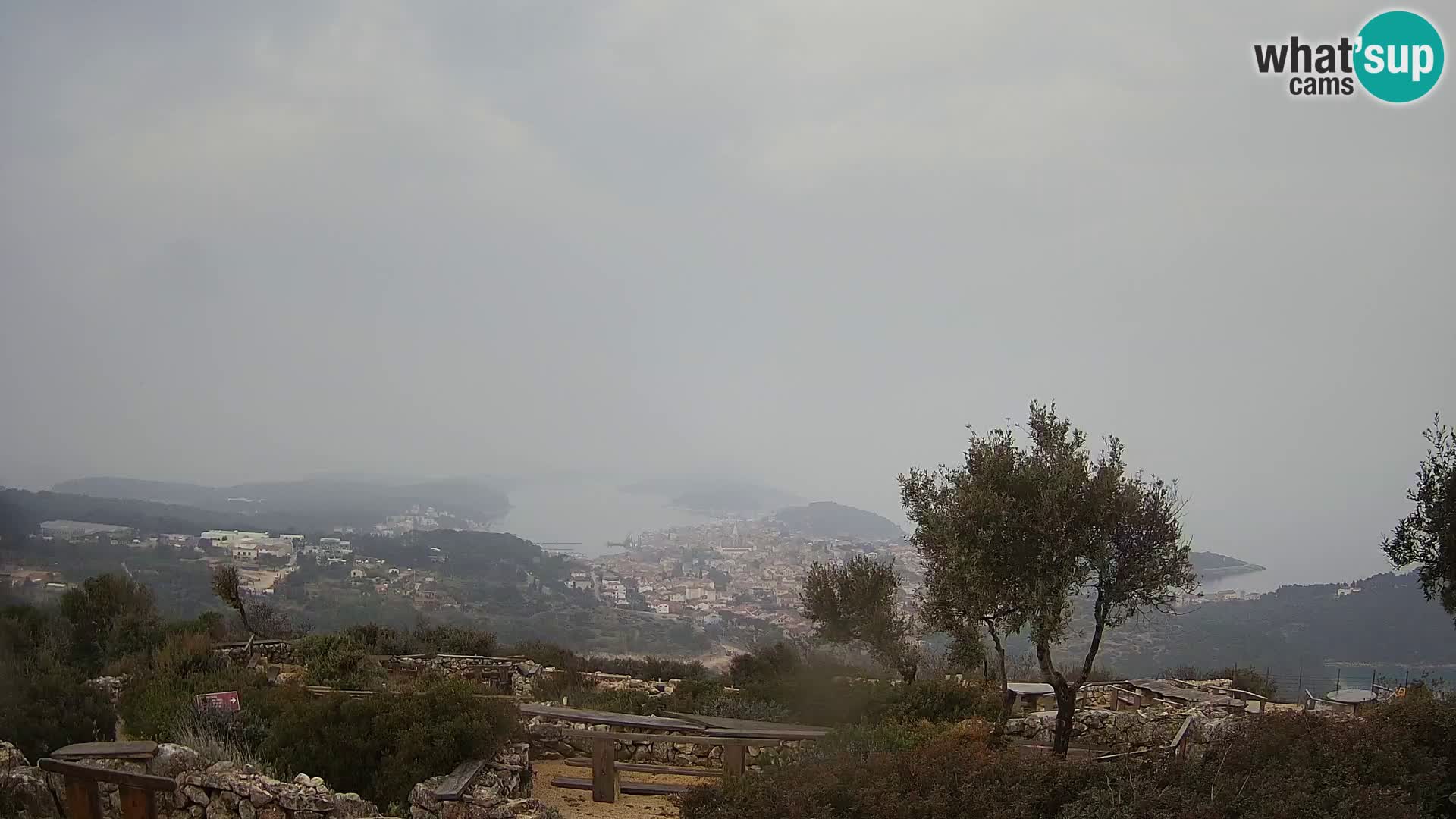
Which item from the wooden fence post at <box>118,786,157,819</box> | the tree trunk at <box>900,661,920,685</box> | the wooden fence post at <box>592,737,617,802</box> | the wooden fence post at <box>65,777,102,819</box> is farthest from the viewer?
the tree trunk at <box>900,661,920,685</box>

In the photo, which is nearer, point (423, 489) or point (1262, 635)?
point (1262, 635)

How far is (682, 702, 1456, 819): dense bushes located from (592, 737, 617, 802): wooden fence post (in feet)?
7.92

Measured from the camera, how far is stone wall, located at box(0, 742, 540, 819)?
785 cm

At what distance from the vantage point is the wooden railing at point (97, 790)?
21.9ft

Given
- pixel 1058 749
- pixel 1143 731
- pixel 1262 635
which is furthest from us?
pixel 1262 635

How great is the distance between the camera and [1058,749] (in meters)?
10.9

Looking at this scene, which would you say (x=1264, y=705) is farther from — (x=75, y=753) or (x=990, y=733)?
(x=75, y=753)

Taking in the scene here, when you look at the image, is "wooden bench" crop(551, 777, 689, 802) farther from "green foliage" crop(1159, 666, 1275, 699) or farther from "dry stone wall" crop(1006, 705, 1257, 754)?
"green foliage" crop(1159, 666, 1275, 699)

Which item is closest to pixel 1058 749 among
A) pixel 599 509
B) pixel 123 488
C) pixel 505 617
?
pixel 505 617

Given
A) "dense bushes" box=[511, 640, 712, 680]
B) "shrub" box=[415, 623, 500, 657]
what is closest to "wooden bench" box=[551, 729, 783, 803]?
"dense bushes" box=[511, 640, 712, 680]

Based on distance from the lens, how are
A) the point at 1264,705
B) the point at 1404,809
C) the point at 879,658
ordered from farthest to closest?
1. the point at 879,658
2. the point at 1264,705
3. the point at 1404,809

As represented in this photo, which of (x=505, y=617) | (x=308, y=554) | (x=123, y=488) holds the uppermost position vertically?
(x=123, y=488)

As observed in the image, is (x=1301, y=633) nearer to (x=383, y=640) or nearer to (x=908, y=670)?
(x=908, y=670)

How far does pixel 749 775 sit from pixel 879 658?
32.4ft
